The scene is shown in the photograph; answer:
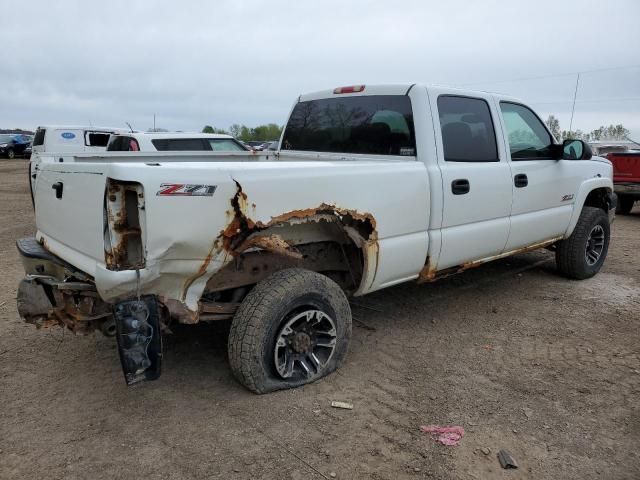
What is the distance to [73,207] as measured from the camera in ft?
9.91

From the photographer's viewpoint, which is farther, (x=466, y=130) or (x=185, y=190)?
(x=466, y=130)

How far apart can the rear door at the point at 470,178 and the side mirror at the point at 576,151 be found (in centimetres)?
102

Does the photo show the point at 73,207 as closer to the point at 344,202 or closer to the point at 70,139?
the point at 344,202

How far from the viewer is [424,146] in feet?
12.7

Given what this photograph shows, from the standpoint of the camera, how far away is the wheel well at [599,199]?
6.07 m

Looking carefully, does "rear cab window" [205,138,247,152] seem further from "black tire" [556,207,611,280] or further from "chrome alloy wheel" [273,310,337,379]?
"chrome alloy wheel" [273,310,337,379]

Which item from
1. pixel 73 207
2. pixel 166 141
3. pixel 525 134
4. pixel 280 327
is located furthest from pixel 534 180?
pixel 166 141

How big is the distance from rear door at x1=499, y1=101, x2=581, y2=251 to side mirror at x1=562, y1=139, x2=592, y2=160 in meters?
0.08

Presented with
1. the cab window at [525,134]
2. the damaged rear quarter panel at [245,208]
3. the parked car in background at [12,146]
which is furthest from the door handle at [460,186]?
the parked car in background at [12,146]

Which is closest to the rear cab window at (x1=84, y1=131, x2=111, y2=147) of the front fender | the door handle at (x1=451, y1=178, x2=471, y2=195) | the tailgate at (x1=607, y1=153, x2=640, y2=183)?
the front fender

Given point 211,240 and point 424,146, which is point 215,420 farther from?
point 424,146

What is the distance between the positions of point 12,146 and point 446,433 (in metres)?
32.5

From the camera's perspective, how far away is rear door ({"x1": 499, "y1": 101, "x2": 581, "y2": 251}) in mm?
4699

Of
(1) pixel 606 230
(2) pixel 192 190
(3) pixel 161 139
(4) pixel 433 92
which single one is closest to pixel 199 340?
(2) pixel 192 190
